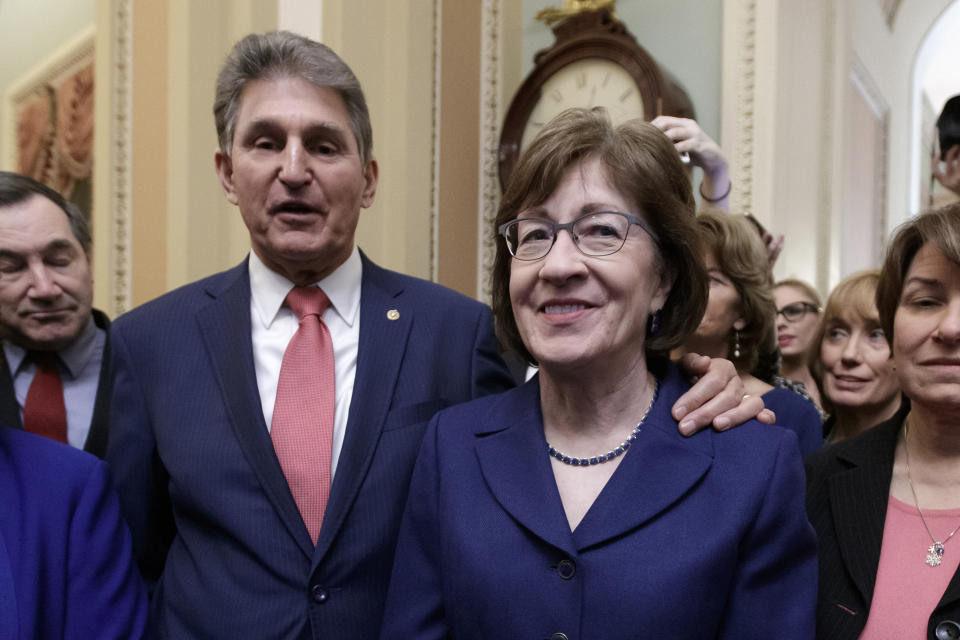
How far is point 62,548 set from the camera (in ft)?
5.10

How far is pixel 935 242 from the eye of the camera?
1664 millimetres

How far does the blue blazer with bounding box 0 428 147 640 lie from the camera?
1.50m

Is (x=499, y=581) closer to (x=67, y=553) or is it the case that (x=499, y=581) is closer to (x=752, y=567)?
(x=752, y=567)

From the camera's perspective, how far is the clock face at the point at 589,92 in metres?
3.98

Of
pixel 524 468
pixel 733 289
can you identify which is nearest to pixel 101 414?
pixel 524 468

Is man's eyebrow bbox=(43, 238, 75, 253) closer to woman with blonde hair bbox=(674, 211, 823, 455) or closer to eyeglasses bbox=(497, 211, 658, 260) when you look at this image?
eyeglasses bbox=(497, 211, 658, 260)

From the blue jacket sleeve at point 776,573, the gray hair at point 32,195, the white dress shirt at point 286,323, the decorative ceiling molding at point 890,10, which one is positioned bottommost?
the blue jacket sleeve at point 776,573

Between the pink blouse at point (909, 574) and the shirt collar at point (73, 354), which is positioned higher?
the shirt collar at point (73, 354)

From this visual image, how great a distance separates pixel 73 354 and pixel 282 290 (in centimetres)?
91

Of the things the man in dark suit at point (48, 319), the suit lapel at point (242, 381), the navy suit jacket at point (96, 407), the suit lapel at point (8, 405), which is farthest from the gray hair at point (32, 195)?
the suit lapel at point (242, 381)

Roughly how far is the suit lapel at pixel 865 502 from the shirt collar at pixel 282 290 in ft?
3.18

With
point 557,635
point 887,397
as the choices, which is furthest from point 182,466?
point 887,397

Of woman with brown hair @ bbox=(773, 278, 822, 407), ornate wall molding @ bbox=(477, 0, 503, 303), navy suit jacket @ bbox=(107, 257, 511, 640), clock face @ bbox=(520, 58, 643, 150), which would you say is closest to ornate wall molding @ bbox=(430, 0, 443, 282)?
ornate wall molding @ bbox=(477, 0, 503, 303)

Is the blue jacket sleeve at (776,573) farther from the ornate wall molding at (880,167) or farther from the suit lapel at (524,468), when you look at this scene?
the ornate wall molding at (880,167)
